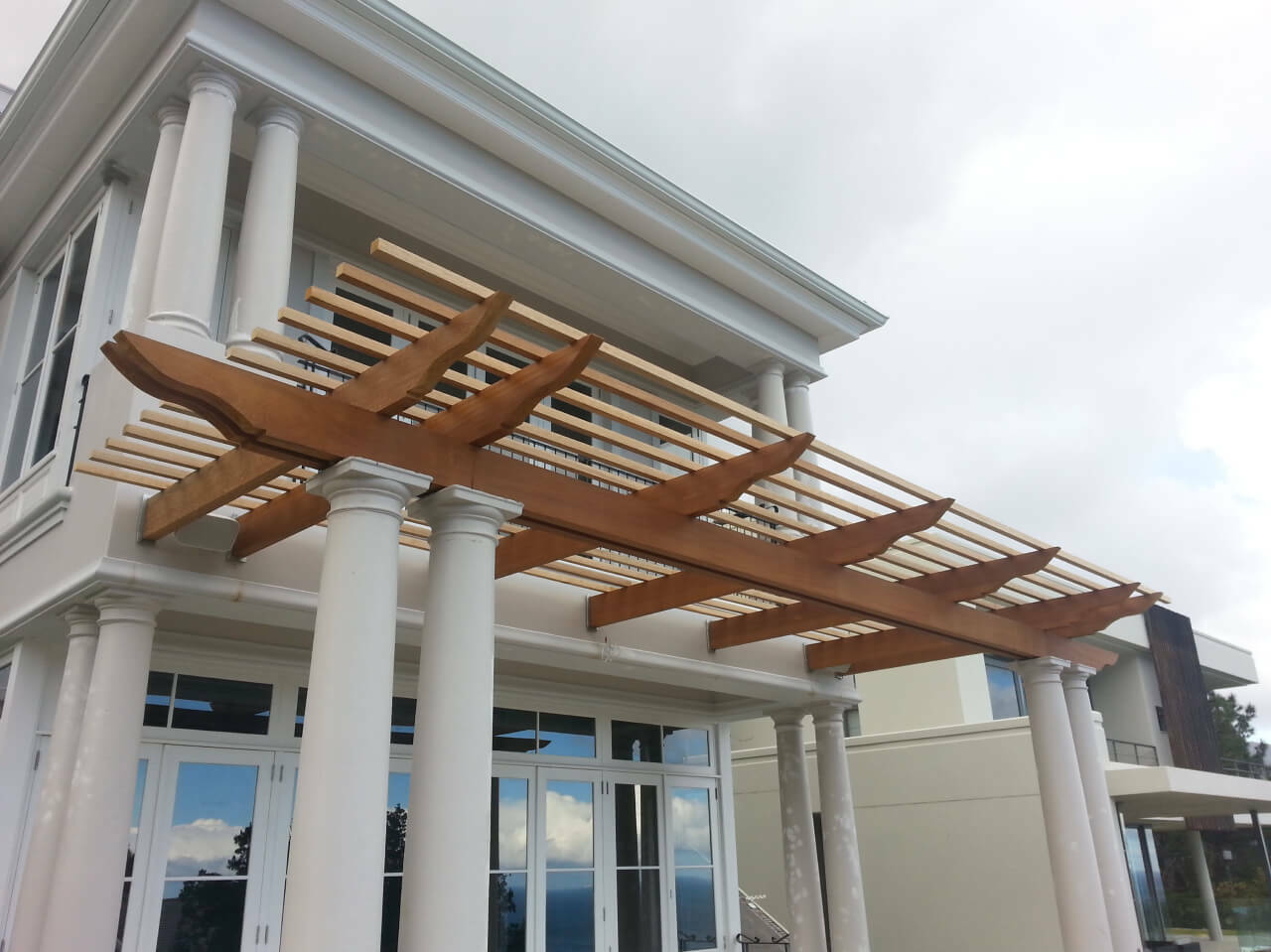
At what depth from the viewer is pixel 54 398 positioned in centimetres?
703

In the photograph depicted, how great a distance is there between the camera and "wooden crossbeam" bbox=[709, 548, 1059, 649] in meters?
7.29

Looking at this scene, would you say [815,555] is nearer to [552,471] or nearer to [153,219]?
[552,471]

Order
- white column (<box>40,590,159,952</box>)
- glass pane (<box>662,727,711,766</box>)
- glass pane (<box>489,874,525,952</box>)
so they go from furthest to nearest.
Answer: glass pane (<box>662,727,711,766</box>), glass pane (<box>489,874,525,952</box>), white column (<box>40,590,159,952</box>)

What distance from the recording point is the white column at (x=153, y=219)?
6.03 m

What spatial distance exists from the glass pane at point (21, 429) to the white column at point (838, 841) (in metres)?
7.08

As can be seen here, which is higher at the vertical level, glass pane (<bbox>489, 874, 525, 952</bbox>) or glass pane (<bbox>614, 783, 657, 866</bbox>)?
glass pane (<bbox>614, 783, 657, 866</bbox>)

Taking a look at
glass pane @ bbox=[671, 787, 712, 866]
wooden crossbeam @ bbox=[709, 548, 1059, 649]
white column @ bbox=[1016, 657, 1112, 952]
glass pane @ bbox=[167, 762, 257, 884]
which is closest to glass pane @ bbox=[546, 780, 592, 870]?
glass pane @ bbox=[671, 787, 712, 866]

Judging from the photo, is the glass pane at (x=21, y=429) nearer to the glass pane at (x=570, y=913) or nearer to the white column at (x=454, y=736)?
the white column at (x=454, y=736)

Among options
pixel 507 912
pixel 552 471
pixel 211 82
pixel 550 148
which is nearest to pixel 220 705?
pixel 507 912

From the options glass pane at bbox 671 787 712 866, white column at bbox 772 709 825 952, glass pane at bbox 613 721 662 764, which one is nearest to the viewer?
white column at bbox 772 709 825 952

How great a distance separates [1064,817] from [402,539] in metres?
5.95

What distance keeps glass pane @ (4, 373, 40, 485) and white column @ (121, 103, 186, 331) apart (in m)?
1.80

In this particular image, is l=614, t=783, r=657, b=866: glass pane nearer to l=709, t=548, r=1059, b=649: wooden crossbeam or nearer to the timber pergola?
the timber pergola

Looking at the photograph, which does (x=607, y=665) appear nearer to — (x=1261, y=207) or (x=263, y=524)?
(x=263, y=524)
